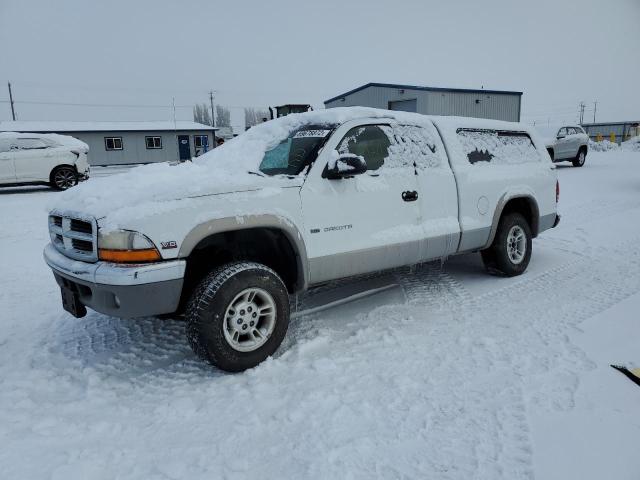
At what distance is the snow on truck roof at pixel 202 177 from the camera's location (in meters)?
3.04

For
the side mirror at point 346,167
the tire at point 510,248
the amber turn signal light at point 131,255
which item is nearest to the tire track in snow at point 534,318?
the tire at point 510,248

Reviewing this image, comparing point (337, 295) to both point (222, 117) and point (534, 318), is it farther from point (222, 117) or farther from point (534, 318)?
point (222, 117)

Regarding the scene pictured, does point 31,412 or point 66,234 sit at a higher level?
point 66,234

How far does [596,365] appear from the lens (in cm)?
323

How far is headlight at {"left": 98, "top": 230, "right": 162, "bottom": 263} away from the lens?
2916 millimetres

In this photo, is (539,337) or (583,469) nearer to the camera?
(583,469)

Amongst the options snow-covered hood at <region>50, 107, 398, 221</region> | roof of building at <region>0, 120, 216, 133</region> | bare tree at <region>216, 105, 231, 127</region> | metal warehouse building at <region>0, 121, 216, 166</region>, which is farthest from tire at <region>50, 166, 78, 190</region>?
bare tree at <region>216, 105, 231, 127</region>

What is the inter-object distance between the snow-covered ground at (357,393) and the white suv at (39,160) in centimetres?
1109

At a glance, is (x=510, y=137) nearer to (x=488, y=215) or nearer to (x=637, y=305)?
(x=488, y=215)

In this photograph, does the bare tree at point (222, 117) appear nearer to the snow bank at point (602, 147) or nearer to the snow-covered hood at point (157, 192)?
the snow bank at point (602, 147)

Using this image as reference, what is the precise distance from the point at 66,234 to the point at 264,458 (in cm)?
217

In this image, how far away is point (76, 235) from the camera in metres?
3.22

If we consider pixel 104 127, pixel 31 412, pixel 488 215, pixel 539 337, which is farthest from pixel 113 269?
pixel 104 127

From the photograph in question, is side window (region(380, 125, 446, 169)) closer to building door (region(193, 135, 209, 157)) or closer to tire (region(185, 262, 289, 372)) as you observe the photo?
tire (region(185, 262, 289, 372))
